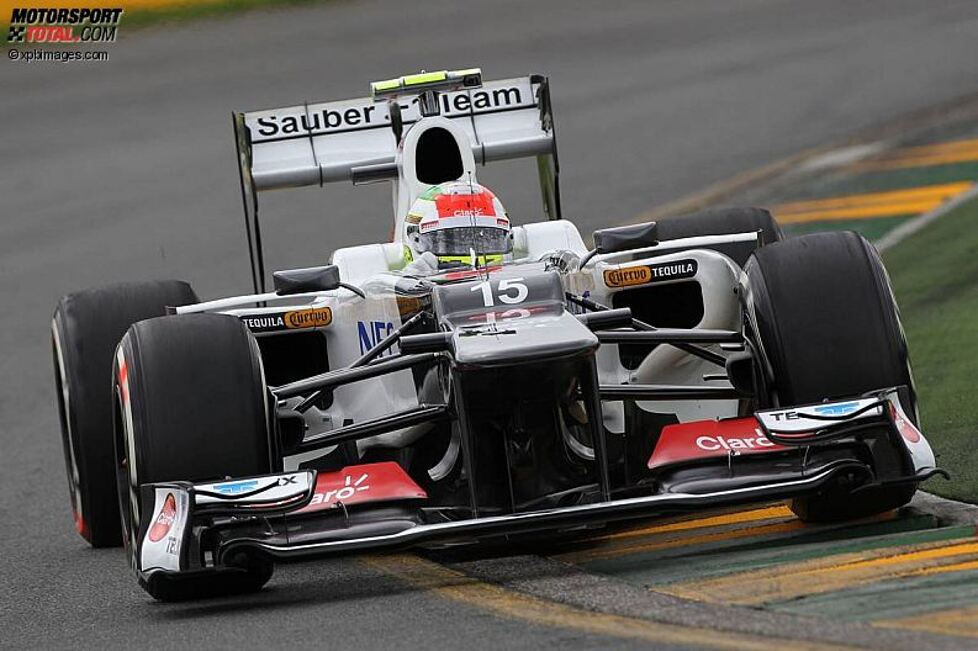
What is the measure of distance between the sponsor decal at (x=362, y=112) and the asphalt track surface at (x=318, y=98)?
2.44 m

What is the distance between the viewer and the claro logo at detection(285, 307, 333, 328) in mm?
9242

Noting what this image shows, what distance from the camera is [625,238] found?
873 cm

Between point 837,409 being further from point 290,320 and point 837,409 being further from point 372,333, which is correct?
point 290,320

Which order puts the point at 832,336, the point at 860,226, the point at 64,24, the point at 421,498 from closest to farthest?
the point at 421,498 → the point at 832,336 → the point at 860,226 → the point at 64,24

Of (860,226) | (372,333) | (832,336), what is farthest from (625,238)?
(860,226)

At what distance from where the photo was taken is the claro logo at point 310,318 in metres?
9.24

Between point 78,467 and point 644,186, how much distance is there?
33.1 feet

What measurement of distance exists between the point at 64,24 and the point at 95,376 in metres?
16.7

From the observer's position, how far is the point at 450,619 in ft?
23.2

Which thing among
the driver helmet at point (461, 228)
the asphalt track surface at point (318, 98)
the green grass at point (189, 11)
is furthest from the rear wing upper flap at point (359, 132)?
the green grass at point (189, 11)

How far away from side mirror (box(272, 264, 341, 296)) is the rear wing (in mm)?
2914

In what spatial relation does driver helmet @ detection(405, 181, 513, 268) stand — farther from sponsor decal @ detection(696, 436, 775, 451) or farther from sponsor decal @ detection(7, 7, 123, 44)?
sponsor decal @ detection(7, 7, 123, 44)

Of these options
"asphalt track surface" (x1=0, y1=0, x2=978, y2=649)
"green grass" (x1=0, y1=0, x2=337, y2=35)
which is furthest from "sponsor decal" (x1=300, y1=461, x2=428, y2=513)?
"green grass" (x1=0, y1=0, x2=337, y2=35)

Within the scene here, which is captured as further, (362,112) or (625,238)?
(362,112)
